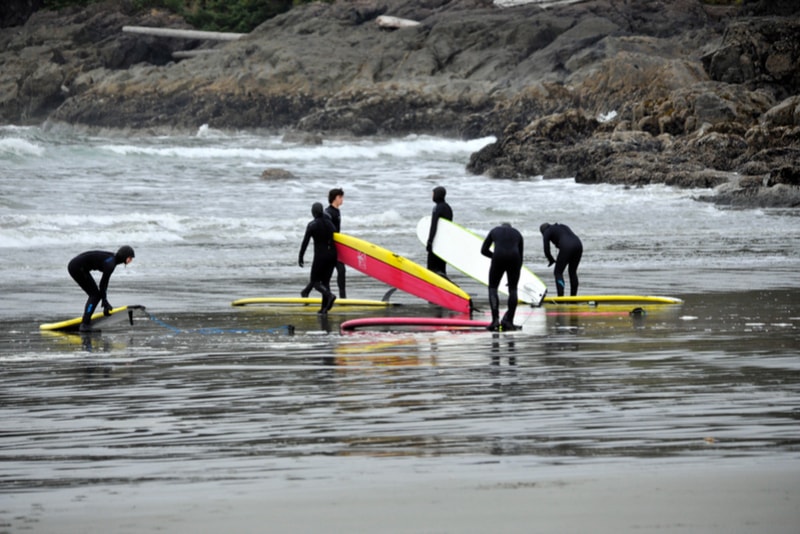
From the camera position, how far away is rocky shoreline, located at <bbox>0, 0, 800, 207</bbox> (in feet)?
127

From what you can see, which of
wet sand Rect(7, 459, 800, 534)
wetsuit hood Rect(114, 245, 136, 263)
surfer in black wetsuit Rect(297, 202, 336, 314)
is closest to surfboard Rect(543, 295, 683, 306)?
surfer in black wetsuit Rect(297, 202, 336, 314)

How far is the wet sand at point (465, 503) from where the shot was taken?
17.9 feet

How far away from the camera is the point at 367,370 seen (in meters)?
10.2

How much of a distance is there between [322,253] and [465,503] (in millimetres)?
9302

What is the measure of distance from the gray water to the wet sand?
187mm

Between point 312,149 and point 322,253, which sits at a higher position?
point 312,149

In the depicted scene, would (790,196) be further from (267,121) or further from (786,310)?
(267,121)

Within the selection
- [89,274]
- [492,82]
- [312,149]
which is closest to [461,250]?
[89,274]

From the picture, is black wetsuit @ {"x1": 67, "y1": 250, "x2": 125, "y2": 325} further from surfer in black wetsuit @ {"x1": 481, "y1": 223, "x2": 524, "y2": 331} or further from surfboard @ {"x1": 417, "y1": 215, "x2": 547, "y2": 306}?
surfboard @ {"x1": 417, "y1": 215, "x2": 547, "y2": 306}

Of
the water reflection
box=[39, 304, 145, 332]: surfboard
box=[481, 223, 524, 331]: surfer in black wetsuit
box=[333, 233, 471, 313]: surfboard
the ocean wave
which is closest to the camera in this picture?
the water reflection

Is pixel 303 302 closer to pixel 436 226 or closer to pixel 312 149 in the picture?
pixel 436 226

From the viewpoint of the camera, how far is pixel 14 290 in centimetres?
1761

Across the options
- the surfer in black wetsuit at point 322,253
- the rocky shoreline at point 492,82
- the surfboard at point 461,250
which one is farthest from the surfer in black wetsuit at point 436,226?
the rocky shoreline at point 492,82

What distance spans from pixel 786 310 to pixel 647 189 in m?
20.4
